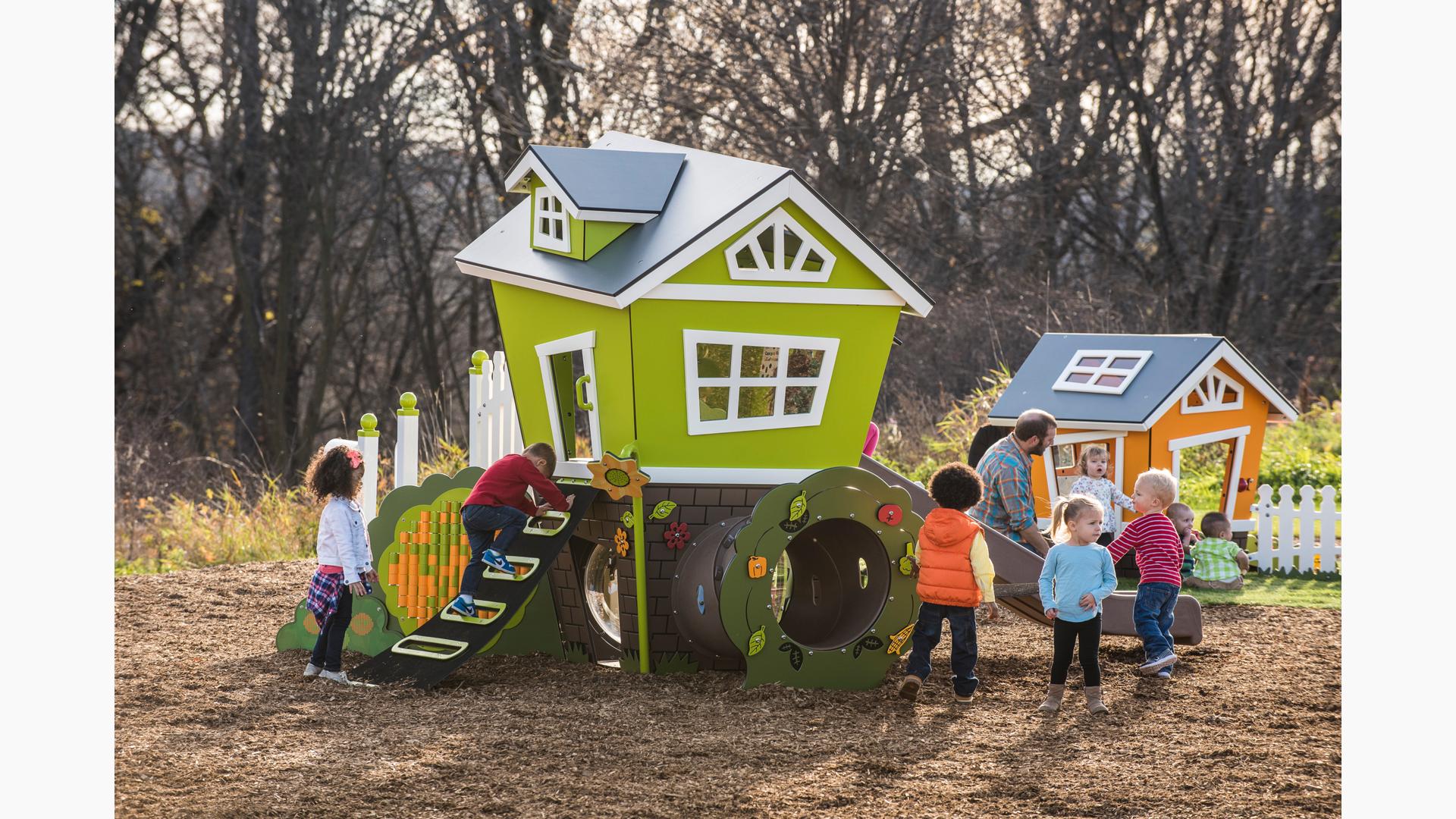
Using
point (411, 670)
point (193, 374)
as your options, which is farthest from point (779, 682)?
point (193, 374)

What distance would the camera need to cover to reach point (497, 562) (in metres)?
6.21

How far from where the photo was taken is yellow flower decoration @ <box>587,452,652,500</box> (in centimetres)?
596

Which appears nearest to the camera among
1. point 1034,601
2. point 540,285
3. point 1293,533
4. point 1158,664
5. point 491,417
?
point 1158,664

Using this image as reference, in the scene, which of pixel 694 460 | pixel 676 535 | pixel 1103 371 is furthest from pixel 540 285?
pixel 1103 371

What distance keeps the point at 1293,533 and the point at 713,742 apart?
272 inches

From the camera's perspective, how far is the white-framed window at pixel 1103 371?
9.40 m

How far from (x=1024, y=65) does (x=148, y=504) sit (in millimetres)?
12928

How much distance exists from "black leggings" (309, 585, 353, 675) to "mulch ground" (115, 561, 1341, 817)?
0.17 metres

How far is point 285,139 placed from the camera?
1817 centimetres

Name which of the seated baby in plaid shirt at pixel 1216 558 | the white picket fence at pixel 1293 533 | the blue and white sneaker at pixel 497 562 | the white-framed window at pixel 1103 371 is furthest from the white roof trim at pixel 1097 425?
the blue and white sneaker at pixel 497 562

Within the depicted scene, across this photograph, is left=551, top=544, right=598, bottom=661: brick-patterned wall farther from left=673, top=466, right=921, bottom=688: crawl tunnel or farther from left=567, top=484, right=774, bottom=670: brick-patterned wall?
left=673, top=466, right=921, bottom=688: crawl tunnel

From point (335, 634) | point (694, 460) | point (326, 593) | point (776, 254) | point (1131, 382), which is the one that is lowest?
point (335, 634)

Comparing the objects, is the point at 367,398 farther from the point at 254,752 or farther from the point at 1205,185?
the point at 254,752

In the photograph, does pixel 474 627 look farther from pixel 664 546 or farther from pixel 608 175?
pixel 608 175
